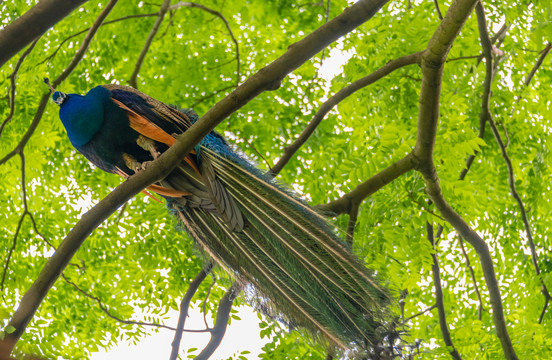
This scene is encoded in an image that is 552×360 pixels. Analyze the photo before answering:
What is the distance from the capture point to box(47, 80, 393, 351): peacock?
3.05 metres

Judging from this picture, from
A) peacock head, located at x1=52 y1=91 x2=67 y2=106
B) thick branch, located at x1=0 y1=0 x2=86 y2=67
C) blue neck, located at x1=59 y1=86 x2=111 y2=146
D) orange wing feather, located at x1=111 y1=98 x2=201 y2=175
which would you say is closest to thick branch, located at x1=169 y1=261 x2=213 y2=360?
orange wing feather, located at x1=111 y1=98 x2=201 y2=175

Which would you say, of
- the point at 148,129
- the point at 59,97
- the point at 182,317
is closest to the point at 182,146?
the point at 148,129

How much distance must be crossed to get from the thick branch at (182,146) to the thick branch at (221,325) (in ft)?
3.76

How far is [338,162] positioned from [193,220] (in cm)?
137

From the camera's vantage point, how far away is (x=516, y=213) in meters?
5.46

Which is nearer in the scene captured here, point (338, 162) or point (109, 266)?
point (338, 162)

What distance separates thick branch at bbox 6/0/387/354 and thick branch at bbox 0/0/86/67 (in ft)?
2.10

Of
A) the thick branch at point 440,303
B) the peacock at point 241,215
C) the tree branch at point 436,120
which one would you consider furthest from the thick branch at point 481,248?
the peacock at point 241,215

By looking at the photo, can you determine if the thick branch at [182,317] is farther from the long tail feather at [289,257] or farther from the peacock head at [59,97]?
the peacock head at [59,97]

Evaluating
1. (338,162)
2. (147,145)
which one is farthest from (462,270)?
(147,145)

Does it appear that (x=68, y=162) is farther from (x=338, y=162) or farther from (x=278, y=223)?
(x=278, y=223)

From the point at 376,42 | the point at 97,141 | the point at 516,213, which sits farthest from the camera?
the point at 516,213

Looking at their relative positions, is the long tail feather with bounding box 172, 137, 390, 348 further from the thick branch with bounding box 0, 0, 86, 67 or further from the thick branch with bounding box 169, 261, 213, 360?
the thick branch with bounding box 0, 0, 86, 67

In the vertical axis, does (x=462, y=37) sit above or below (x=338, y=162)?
above
